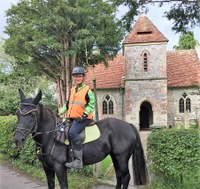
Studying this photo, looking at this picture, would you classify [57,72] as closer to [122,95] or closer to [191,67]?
[122,95]

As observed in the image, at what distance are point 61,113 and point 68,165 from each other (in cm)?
106

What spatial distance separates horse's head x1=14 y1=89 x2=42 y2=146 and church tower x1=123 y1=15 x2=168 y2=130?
960 inches

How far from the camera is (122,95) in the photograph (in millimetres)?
30672

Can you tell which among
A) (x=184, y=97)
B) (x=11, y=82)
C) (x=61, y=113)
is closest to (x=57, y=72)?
(x=11, y=82)

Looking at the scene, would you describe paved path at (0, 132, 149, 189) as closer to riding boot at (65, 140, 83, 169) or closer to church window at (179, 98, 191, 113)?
riding boot at (65, 140, 83, 169)

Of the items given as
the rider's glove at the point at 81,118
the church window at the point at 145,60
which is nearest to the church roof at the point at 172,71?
the church window at the point at 145,60

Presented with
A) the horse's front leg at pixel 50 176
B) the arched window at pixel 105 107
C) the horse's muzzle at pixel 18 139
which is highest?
the arched window at pixel 105 107

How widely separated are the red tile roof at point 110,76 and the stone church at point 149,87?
108 mm

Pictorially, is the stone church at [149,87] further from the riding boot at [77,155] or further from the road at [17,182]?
the riding boot at [77,155]

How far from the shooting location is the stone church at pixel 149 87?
95.3 ft

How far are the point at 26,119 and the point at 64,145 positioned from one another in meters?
0.91

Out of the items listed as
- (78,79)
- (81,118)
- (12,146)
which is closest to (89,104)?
(81,118)

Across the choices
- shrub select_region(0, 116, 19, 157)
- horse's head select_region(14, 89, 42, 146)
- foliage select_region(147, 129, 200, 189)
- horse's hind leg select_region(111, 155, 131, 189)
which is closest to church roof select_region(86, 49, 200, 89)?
shrub select_region(0, 116, 19, 157)

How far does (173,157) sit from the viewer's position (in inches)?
239
